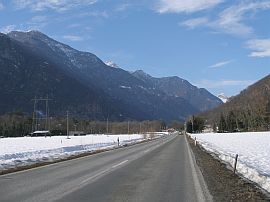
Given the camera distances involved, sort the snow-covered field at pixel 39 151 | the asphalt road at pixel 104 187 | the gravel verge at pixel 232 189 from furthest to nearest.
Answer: the snow-covered field at pixel 39 151, the gravel verge at pixel 232 189, the asphalt road at pixel 104 187

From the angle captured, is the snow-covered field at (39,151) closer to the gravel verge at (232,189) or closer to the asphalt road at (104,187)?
the asphalt road at (104,187)

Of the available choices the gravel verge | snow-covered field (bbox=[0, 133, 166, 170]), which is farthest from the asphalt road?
snow-covered field (bbox=[0, 133, 166, 170])

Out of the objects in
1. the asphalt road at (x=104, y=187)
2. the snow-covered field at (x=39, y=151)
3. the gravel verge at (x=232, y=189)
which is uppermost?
the snow-covered field at (x=39, y=151)

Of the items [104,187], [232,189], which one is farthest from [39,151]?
[232,189]

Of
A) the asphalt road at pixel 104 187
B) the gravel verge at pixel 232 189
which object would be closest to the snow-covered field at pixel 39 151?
the asphalt road at pixel 104 187

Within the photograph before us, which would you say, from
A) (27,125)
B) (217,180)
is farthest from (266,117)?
(217,180)

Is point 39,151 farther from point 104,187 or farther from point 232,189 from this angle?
point 232,189

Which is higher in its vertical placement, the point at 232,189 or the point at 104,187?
the point at 104,187

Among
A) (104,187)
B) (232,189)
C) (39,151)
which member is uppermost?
(39,151)

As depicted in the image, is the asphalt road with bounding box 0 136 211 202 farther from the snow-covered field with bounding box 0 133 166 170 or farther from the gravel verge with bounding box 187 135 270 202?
the snow-covered field with bounding box 0 133 166 170

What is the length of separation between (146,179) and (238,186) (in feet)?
11.2

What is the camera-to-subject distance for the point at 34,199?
1129 cm

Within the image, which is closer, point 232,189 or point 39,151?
point 232,189

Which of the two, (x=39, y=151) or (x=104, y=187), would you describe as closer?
(x=104, y=187)
